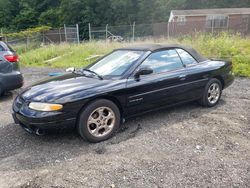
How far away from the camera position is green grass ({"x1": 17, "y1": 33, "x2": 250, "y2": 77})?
925cm

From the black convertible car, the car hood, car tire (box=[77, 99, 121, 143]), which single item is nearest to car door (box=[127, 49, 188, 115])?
the black convertible car

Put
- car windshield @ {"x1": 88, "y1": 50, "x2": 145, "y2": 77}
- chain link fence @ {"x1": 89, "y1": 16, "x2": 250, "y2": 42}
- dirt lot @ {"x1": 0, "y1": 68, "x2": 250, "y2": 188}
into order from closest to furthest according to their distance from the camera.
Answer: dirt lot @ {"x1": 0, "y1": 68, "x2": 250, "y2": 188} < car windshield @ {"x1": 88, "y1": 50, "x2": 145, "y2": 77} < chain link fence @ {"x1": 89, "y1": 16, "x2": 250, "y2": 42}

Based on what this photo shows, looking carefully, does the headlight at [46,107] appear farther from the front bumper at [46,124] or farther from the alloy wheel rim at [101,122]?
the alloy wheel rim at [101,122]

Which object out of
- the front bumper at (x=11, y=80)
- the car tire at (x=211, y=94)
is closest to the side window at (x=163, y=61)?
the car tire at (x=211, y=94)

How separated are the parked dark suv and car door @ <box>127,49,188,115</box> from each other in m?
3.49

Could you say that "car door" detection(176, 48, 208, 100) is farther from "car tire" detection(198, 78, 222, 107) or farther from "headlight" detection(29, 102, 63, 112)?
"headlight" detection(29, 102, 63, 112)

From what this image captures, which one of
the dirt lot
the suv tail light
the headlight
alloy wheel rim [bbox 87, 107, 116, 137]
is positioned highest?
the suv tail light

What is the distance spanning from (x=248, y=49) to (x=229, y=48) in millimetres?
777

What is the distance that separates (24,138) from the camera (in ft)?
13.6

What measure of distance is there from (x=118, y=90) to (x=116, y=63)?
78 cm

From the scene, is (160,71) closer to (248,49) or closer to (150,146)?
(150,146)

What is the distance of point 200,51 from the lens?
1124 centimetres

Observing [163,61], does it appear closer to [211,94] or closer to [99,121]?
[211,94]

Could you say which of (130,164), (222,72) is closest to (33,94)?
(130,164)
